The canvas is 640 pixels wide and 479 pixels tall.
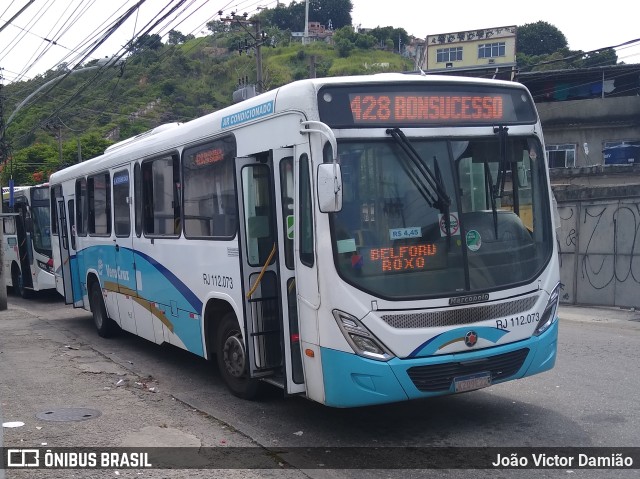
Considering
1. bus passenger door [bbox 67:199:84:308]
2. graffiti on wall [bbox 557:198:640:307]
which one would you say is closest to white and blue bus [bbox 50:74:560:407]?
bus passenger door [bbox 67:199:84:308]

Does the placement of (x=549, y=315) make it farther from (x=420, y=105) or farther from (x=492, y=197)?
(x=420, y=105)

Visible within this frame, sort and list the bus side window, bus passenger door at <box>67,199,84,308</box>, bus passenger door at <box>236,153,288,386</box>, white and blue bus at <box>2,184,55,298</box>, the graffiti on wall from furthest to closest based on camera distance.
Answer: white and blue bus at <box>2,184,55,298</box>
the graffiti on wall
bus passenger door at <box>67,199,84,308</box>
the bus side window
bus passenger door at <box>236,153,288,386</box>

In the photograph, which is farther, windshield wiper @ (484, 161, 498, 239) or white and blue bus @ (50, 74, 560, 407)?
windshield wiper @ (484, 161, 498, 239)

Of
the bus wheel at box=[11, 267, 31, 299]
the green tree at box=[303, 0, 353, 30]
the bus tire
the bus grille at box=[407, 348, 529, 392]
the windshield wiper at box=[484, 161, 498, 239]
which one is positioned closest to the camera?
the bus grille at box=[407, 348, 529, 392]

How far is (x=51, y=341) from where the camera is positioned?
1323 cm

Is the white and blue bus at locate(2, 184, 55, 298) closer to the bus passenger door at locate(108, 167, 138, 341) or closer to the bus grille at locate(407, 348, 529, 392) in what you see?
the bus passenger door at locate(108, 167, 138, 341)

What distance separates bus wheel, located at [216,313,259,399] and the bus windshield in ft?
7.25

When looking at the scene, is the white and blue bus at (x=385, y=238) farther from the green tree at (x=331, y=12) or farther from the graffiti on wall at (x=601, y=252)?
the green tree at (x=331, y=12)

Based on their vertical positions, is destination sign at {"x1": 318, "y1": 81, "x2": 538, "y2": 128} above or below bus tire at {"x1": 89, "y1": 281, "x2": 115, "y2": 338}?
above

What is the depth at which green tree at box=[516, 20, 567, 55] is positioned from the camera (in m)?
96.9

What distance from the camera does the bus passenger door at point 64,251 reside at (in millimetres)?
14984

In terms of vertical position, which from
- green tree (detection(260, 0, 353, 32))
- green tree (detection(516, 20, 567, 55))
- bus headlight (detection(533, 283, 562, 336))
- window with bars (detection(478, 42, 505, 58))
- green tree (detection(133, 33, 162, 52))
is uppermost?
green tree (detection(260, 0, 353, 32))

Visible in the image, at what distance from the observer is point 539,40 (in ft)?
319

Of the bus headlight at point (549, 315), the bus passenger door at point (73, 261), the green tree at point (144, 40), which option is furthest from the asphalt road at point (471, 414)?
the green tree at point (144, 40)
